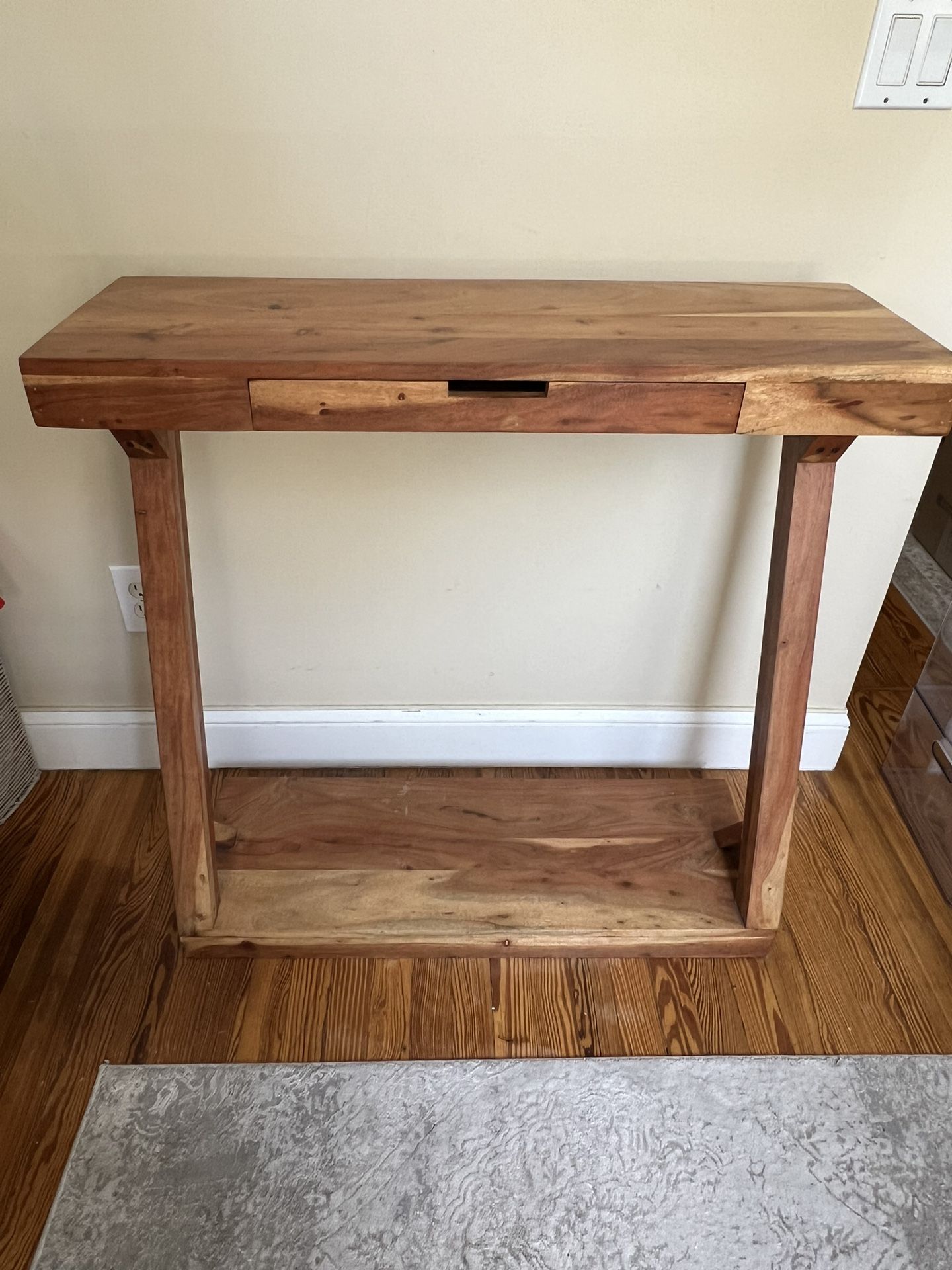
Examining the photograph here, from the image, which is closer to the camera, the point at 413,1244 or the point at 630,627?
the point at 413,1244

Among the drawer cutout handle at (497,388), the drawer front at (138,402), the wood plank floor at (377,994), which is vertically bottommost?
the wood plank floor at (377,994)

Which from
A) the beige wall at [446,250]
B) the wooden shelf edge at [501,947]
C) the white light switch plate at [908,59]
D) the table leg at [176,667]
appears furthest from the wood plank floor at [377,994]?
the white light switch plate at [908,59]

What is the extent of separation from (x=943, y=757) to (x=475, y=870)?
0.82 m

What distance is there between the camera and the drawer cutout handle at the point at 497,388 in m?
0.96

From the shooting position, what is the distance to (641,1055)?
4.12 feet

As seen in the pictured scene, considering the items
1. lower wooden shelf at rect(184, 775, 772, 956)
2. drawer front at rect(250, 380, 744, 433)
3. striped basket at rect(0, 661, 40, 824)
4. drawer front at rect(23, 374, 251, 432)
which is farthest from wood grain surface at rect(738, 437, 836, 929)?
striped basket at rect(0, 661, 40, 824)

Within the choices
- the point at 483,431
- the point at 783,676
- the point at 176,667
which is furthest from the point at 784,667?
the point at 176,667

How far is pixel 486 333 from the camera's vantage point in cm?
101

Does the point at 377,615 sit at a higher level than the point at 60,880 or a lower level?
higher

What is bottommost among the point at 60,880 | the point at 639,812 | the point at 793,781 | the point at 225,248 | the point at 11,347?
the point at 60,880

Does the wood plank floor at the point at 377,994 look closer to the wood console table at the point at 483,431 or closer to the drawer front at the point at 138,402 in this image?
the wood console table at the point at 483,431

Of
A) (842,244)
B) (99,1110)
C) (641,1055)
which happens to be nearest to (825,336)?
(842,244)

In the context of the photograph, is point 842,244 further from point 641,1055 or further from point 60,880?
point 60,880

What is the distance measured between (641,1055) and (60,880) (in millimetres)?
935
